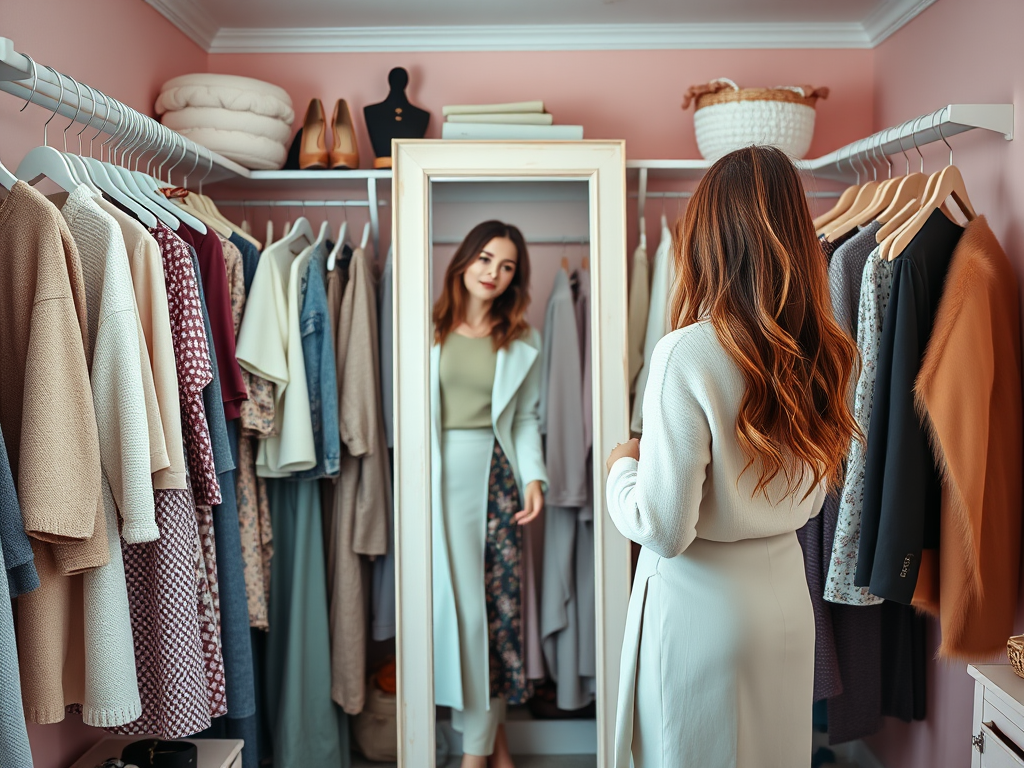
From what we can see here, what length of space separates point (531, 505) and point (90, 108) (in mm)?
1445

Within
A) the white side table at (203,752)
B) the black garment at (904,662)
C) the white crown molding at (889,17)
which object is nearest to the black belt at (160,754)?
the white side table at (203,752)

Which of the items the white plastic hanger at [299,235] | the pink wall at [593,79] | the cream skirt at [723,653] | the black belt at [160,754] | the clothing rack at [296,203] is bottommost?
the black belt at [160,754]

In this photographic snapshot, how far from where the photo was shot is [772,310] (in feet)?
4.32

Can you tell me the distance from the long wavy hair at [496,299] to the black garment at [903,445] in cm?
94

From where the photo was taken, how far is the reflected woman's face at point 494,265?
233 cm

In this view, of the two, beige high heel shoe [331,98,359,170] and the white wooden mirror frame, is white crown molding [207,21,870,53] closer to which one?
beige high heel shoe [331,98,359,170]

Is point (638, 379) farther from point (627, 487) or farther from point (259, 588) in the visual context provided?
point (259, 588)

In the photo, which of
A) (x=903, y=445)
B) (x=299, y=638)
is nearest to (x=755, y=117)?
(x=903, y=445)

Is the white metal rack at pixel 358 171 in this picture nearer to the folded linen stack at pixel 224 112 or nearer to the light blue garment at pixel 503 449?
the folded linen stack at pixel 224 112

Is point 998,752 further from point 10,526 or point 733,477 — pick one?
point 10,526

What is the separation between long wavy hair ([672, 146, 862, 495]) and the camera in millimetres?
1307

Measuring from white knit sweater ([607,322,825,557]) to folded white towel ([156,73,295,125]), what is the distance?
1648 millimetres

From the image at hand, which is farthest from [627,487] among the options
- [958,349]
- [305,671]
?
[305,671]

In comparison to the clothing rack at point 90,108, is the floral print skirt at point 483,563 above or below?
below
